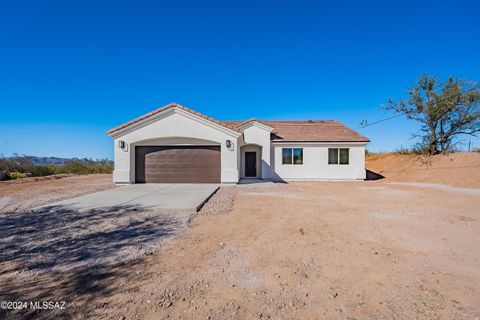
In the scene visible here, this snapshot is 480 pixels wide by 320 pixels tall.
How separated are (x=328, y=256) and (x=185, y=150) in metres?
11.0

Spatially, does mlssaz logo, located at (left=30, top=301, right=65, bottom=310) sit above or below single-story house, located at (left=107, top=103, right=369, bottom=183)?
below

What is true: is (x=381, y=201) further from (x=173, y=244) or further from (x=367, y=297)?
(x=173, y=244)

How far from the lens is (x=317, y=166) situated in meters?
16.7

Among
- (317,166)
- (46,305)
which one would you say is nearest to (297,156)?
(317,166)

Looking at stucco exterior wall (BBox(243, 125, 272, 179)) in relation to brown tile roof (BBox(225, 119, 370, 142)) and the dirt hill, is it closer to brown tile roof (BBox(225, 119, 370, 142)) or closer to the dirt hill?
brown tile roof (BBox(225, 119, 370, 142))

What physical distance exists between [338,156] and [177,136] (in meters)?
11.6

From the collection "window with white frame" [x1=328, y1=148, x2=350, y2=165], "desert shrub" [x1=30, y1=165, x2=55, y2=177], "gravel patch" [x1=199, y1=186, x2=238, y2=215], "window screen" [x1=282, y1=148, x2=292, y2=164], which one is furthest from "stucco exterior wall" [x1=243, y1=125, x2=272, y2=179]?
"desert shrub" [x1=30, y1=165, x2=55, y2=177]

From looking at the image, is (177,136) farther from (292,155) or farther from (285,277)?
(285,277)

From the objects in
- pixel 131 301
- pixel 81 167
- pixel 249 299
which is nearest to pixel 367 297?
pixel 249 299

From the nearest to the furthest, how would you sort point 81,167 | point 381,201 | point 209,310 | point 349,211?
point 209,310
point 349,211
point 381,201
point 81,167

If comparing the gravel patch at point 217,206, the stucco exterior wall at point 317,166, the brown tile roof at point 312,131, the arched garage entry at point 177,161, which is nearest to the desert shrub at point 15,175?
the arched garage entry at point 177,161

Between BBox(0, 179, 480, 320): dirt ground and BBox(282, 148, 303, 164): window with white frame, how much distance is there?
37.9ft

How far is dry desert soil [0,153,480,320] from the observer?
2.41 meters

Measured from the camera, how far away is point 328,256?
12.3 feet
